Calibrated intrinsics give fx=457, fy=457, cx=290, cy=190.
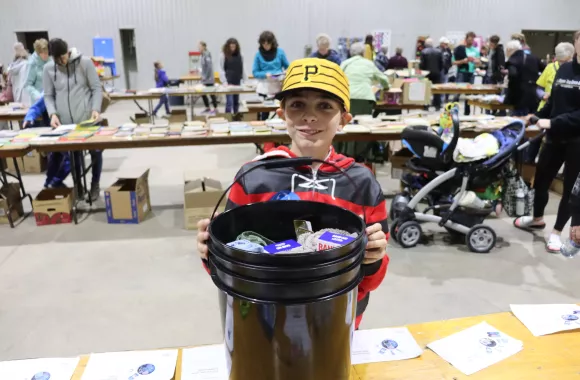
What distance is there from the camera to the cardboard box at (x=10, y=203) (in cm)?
413

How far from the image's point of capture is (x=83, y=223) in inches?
165

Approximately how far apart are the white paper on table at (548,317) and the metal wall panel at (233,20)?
12238mm

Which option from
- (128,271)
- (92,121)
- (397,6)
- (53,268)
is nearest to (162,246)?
(128,271)

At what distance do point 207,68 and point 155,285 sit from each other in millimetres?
7790

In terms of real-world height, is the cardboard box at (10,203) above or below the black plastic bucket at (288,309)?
below

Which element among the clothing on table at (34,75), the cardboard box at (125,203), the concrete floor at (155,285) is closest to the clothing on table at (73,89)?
the cardboard box at (125,203)

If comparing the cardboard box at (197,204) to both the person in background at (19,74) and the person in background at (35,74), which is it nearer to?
the person in background at (35,74)

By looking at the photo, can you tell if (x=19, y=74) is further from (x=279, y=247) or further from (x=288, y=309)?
(x=288, y=309)

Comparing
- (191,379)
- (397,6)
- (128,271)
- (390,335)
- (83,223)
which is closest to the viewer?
(191,379)

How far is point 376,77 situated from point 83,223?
3604mm

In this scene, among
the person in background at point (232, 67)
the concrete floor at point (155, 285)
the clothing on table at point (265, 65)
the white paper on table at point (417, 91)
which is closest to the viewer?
the concrete floor at point (155, 285)

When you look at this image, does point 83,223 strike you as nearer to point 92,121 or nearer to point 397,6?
point 92,121

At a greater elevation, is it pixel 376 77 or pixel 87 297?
pixel 376 77

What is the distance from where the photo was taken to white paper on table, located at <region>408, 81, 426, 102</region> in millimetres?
6449
